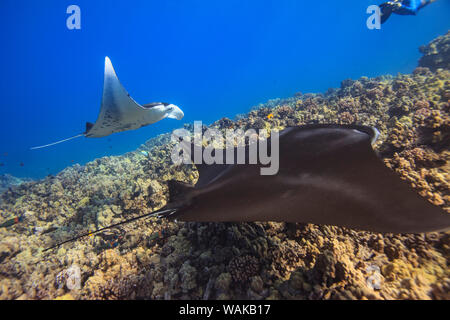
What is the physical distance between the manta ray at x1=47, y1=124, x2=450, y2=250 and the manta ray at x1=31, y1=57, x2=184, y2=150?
319 cm

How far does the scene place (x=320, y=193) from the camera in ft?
5.56

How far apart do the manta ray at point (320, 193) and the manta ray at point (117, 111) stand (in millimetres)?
3195

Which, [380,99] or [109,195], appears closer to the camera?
[109,195]

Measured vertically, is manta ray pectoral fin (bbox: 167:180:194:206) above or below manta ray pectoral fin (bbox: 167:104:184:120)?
below

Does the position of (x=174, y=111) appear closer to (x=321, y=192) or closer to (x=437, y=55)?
(x=321, y=192)

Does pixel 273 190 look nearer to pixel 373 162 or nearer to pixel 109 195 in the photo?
pixel 373 162

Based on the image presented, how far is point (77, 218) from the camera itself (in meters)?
5.29

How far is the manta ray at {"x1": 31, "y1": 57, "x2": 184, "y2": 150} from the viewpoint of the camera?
159 inches

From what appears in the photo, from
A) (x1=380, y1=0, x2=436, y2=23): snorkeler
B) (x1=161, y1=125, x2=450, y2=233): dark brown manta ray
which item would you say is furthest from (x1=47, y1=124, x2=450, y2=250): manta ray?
(x1=380, y1=0, x2=436, y2=23): snorkeler

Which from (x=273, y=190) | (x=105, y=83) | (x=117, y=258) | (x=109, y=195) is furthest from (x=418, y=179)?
(x=109, y=195)

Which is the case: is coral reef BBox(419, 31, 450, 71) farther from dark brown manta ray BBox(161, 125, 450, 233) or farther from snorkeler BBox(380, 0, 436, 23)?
dark brown manta ray BBox(161, 125, 450, 233)

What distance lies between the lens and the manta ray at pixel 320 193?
4.54 ft

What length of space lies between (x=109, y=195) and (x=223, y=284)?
17.4 ft

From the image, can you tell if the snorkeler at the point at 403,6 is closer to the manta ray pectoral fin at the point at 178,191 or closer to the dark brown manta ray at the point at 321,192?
the dark brown manta ray at the point at 321,192
